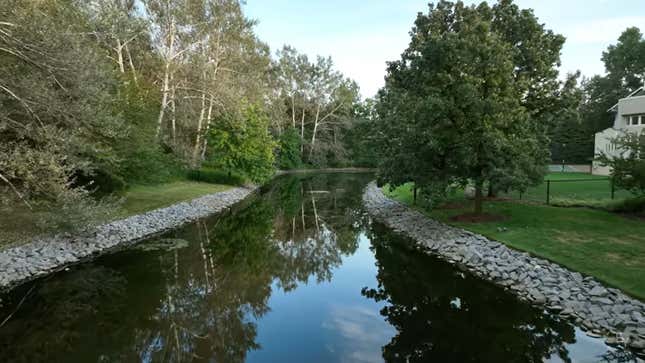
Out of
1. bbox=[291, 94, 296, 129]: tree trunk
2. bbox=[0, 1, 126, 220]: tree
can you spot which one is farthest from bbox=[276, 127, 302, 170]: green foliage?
bbox=[0, 1, 126, 220]: tree

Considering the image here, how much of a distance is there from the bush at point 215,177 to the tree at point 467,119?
1750cm

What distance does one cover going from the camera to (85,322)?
7.59m

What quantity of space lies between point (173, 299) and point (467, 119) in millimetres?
10434

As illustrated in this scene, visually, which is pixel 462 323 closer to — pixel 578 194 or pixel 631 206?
pixel 631 206

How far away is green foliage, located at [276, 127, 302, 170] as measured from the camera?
175 ft

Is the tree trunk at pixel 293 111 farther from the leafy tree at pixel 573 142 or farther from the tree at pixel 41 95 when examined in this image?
the tree at pixel 41 95

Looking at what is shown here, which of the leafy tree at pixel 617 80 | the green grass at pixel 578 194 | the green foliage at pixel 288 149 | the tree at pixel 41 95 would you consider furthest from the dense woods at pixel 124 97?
the leafy tree at pixel 617 80

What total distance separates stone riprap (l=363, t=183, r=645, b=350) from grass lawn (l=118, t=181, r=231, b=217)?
11875mm

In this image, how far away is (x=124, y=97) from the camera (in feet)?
53.5

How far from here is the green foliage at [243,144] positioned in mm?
28219

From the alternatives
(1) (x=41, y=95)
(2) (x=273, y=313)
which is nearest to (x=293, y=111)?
(1) (x=41, y=95)

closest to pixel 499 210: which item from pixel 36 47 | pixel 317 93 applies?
pixel 36 47

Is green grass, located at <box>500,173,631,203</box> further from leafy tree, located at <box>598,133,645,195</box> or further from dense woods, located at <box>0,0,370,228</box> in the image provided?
dense woods, located at <box>0,0,370,228</box>

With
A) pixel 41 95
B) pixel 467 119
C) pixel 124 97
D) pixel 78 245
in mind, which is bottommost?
pixel 78 245
